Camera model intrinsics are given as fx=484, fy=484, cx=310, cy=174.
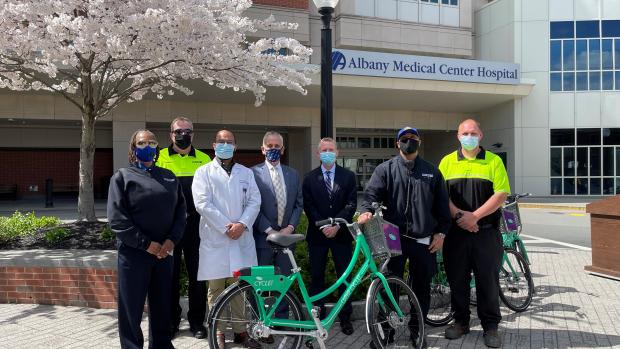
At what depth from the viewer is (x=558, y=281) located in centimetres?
727

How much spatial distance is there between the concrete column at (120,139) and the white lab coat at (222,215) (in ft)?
63.6

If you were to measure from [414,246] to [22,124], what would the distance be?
26.5 metres

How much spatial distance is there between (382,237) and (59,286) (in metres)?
3.93

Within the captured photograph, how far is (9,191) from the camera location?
2712cm

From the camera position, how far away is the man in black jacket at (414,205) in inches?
180

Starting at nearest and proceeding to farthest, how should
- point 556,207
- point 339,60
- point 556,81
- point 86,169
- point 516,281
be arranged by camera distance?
point 516,281
point 86,169
point 339,60
point 556,207
point 556,81

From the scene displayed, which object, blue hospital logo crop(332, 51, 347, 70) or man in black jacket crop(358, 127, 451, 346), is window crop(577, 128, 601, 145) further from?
man in black jacket crop(358, 127, 451, 346)

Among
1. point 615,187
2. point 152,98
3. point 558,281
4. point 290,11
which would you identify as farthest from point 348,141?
point 558,281

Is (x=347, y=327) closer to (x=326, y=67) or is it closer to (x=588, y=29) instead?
(x=326, y=67)

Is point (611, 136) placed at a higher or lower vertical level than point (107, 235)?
higher

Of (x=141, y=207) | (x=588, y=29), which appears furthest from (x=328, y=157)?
(x=588, y=29)

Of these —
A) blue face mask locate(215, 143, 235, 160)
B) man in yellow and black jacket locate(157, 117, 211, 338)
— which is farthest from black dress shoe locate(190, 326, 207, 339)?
blue face mask locate(215, 143, 235, 160)

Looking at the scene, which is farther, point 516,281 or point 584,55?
point 584,55

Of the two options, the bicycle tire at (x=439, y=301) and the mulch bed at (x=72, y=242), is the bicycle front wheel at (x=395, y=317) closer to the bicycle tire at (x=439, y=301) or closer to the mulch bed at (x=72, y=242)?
the bicycle tire at (x=439, y=301)
